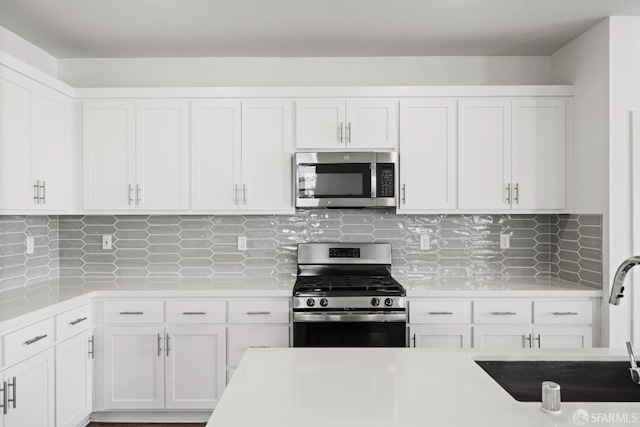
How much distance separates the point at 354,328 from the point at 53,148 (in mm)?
2321

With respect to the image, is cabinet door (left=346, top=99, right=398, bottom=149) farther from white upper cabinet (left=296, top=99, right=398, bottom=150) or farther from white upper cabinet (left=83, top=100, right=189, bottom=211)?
white upper cabinet (left=83, top=100, right=189, bottom=211)

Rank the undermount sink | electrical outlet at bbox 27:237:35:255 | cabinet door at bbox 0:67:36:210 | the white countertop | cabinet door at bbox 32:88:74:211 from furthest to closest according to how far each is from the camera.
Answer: electrical outlet at bbox 27:237:35:255, cabinet door at bbox 32:88:74:211, cabinet door at bbox 0:67:36:210, the undermount sink, the white countertop

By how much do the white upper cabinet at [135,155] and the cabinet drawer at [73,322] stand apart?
799mm

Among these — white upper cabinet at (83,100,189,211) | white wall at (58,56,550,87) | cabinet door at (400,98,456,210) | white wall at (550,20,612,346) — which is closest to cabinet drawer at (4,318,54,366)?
white upper cabinet at (83,100,189,211)

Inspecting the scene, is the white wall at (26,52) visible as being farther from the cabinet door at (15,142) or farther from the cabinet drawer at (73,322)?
the cabinet drawer at (73,322)

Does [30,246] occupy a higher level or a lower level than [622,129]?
lower

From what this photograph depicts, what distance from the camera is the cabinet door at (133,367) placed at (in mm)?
3025

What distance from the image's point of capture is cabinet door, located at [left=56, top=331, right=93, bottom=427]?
2.63m

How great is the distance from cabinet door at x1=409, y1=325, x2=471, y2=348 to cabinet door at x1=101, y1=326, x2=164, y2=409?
1.71 m

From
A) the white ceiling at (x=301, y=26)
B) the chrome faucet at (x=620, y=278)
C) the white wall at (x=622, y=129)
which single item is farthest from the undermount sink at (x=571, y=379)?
the white ceiling at (x=301, y=26)

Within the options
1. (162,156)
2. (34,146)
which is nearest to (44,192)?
(34,146)

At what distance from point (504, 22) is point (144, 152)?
264 cm

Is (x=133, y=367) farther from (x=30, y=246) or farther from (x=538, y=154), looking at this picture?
(x=538, y=154)

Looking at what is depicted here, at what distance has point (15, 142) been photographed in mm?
2635
